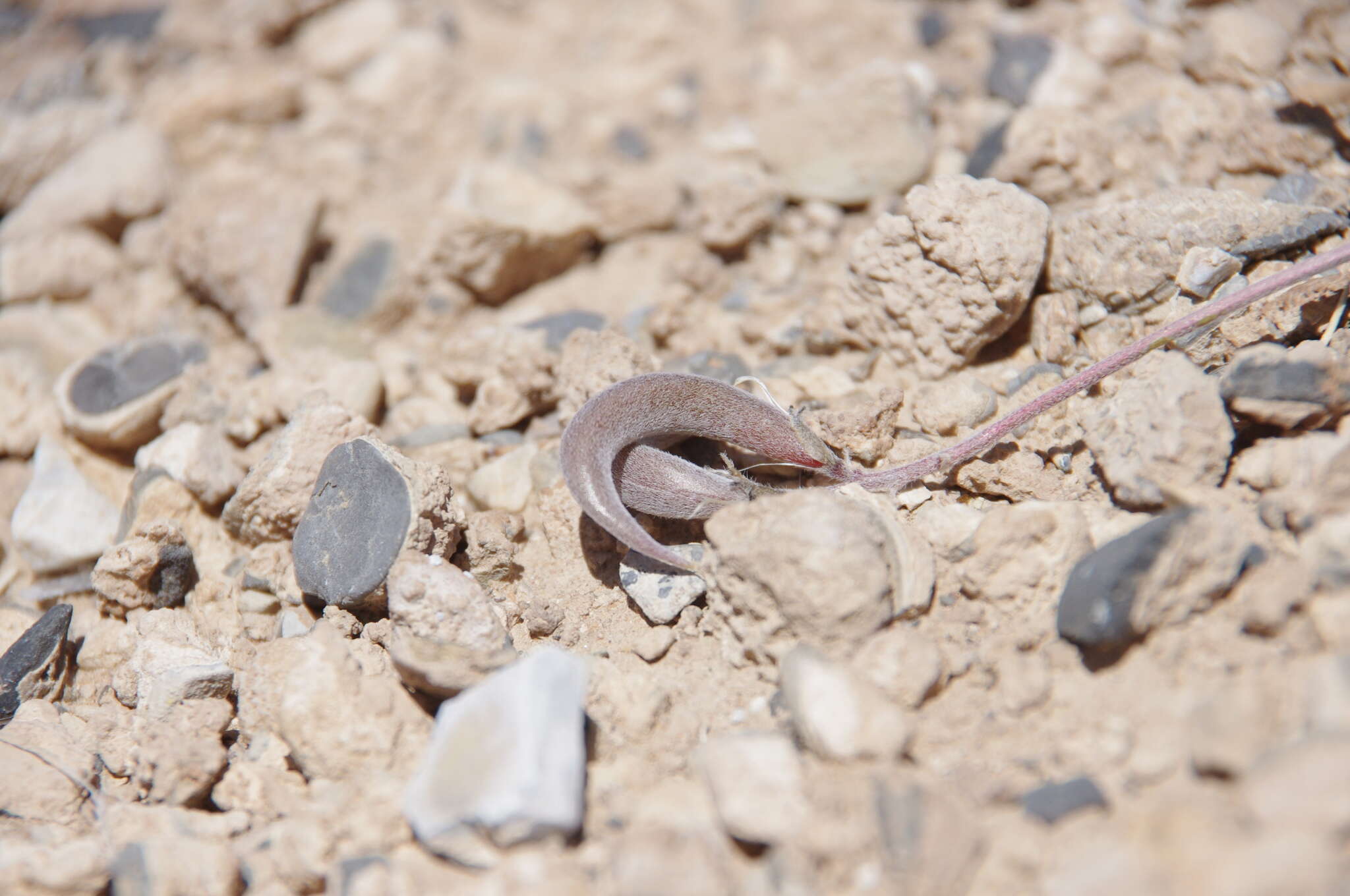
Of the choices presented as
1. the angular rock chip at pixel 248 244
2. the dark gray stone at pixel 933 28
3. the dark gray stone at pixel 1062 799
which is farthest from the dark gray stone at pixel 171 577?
the dark gray stone at pixel 933 28

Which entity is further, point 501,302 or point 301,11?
point 301,11

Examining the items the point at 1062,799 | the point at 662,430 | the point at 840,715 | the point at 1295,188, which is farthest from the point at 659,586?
the point at 1295,188

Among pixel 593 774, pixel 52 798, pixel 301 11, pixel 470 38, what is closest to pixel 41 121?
pixel 301 11

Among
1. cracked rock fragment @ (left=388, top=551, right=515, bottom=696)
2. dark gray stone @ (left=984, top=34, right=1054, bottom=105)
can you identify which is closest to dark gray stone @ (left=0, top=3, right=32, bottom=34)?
cracked rock fragment @ (left=388, top=551, right=515, bottom=696)

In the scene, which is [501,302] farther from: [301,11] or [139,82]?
[139,82]

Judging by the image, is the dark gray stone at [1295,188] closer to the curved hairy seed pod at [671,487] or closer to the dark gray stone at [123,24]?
the curved hairy seed pod at [671,487]

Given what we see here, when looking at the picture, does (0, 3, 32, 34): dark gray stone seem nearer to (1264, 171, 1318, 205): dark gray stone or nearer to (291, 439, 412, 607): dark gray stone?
(291, 439, 412, 607): dark gray stone

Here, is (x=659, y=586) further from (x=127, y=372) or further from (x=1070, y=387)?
(x=127, y=372)

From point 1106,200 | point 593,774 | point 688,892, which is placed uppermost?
point 1106,200
